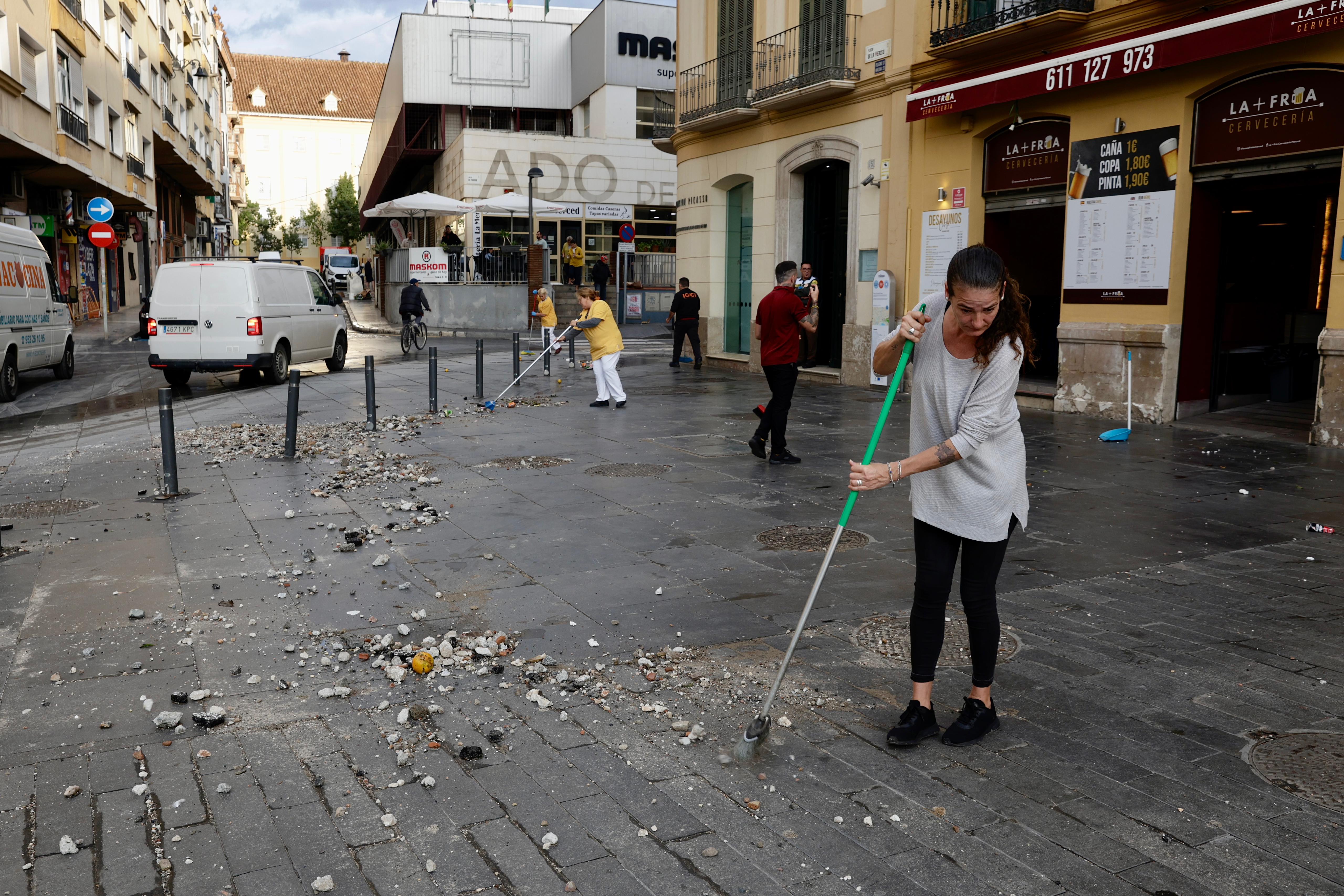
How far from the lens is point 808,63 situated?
18.1 metres

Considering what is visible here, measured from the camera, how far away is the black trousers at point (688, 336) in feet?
70.2

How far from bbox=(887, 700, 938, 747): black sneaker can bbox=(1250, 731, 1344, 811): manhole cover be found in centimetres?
110

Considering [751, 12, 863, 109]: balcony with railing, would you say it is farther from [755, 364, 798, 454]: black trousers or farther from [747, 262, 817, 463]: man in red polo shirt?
[755, 364, 798, 454]: black trousers

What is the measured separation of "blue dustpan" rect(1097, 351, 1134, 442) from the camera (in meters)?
11.3

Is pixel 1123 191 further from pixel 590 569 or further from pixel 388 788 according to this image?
pixel 388 788

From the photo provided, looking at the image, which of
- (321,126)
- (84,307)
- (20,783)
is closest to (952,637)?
(20,783)

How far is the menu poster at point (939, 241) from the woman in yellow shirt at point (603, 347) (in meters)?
4.73

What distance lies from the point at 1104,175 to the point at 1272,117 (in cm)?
207

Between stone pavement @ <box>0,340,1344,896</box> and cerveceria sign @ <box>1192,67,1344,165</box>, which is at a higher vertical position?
cerveceria sign @ <box>1192,67,1344,165</box>

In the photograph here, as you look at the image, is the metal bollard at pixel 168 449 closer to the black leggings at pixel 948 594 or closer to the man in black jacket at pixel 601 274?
the black leggings at pixel 948 594

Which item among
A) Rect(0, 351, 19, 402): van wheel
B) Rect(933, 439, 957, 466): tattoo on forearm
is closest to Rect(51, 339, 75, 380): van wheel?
Rect(0, 351, 19, 402): van wheel

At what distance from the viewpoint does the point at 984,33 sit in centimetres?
1374

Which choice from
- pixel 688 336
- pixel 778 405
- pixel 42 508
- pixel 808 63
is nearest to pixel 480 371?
pixel 778 405

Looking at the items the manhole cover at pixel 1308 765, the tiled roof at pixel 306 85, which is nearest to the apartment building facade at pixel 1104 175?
the manhole cover at pixel 1308 765
